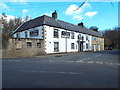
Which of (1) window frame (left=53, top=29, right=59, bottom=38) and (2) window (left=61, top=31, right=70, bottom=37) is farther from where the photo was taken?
(2) window (left=61, top=31, right=70, bottom=37)

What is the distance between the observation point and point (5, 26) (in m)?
42.3

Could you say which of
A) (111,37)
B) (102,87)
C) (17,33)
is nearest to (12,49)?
(17,33)

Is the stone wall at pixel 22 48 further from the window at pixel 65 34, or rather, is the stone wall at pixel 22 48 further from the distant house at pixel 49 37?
the window at pixel 65 34

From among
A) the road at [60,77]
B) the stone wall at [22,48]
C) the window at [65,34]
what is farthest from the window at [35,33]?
the road at [60,77]

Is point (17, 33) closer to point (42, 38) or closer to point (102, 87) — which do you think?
point (42, 38)

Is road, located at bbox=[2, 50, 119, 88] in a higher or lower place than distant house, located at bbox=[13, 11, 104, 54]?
lower

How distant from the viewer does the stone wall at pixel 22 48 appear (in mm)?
20500

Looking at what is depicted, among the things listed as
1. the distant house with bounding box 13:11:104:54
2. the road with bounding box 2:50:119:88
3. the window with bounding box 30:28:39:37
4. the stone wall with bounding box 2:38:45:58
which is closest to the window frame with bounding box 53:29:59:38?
the distant house with bounding box 13:11:104:54

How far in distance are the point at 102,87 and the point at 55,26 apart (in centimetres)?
2295

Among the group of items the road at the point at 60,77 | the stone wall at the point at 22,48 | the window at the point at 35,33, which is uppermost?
the window at the point at 35,33

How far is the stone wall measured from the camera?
20.5 meters

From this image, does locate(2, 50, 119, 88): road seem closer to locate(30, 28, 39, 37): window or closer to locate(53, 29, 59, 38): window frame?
locate(30, 28, 39, 37): window

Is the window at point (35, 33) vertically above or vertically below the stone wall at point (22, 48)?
above

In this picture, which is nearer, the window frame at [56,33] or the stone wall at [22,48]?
the stone wall at [22,48]
